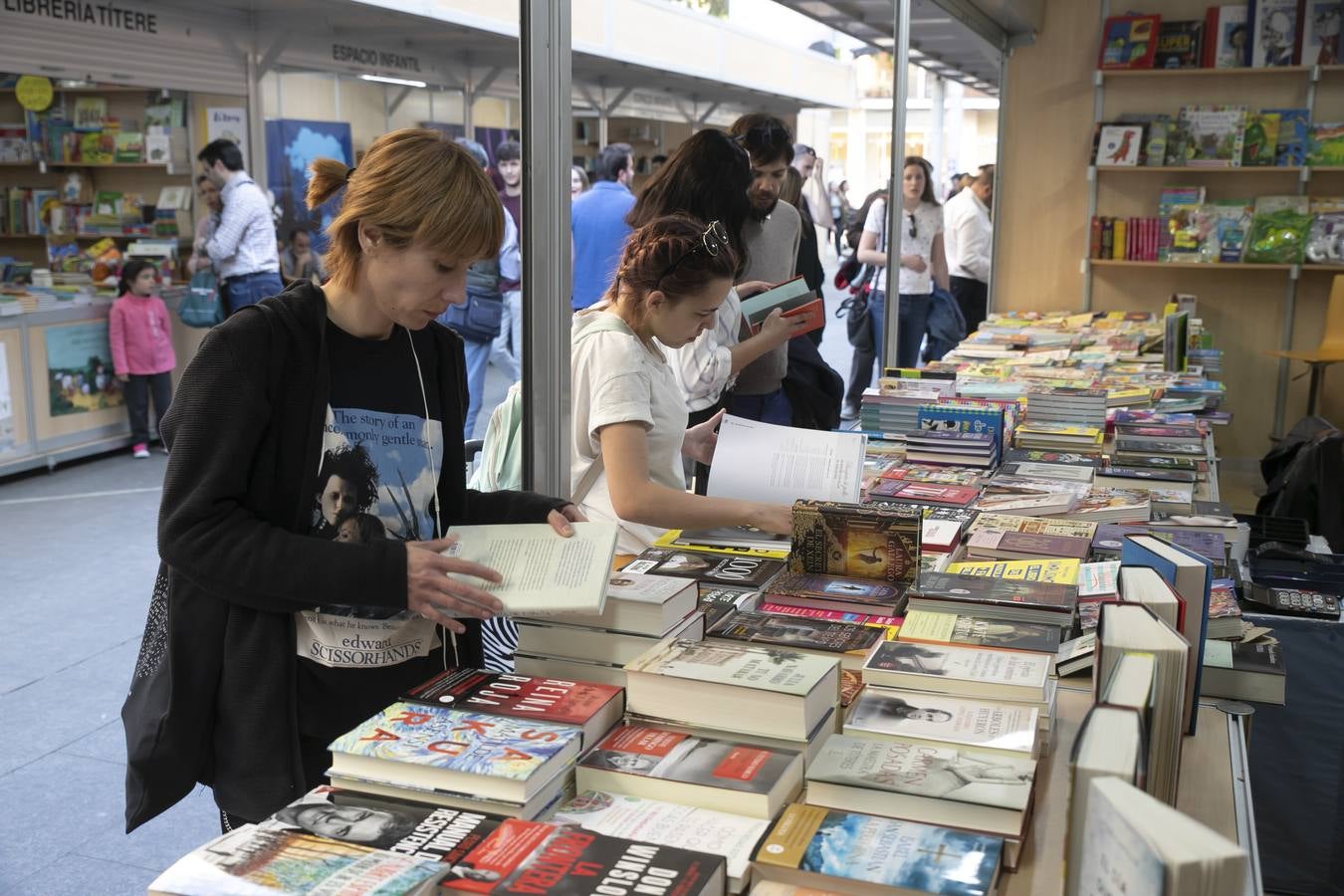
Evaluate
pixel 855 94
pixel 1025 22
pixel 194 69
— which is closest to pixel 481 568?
pixel 1025 22

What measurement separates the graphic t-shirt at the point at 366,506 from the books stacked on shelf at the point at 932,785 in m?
0.62

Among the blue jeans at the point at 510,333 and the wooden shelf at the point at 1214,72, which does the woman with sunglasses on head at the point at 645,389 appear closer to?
the wooden shelf at the point at 1214,72

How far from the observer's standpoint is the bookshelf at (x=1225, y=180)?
19.7ft

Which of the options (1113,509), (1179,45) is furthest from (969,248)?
(1113,509)

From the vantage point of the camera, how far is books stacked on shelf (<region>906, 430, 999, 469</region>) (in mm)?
2924

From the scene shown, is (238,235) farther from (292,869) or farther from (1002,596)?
(292,869)

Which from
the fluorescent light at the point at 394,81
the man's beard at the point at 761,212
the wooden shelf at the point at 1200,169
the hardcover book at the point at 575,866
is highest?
the fluorescent light at the point at 394,81

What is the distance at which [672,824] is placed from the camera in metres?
1.12

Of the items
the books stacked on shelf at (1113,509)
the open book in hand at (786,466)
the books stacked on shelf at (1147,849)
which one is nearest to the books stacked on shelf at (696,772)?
the books stacked on shelf at (1147,849)

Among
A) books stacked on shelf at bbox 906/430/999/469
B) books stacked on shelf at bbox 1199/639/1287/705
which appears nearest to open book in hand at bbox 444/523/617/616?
books stacked on shelf at bbox 1199/639/1287/705

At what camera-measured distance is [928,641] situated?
59.6 inches

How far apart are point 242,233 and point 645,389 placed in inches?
227

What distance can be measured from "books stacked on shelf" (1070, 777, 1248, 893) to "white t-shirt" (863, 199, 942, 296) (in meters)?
6.47

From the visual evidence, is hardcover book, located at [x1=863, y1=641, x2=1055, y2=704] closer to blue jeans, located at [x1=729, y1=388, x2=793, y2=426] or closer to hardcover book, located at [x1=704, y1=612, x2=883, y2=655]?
hardcover book, located at [x1=704, y1=612, x2=883, y2=655]
